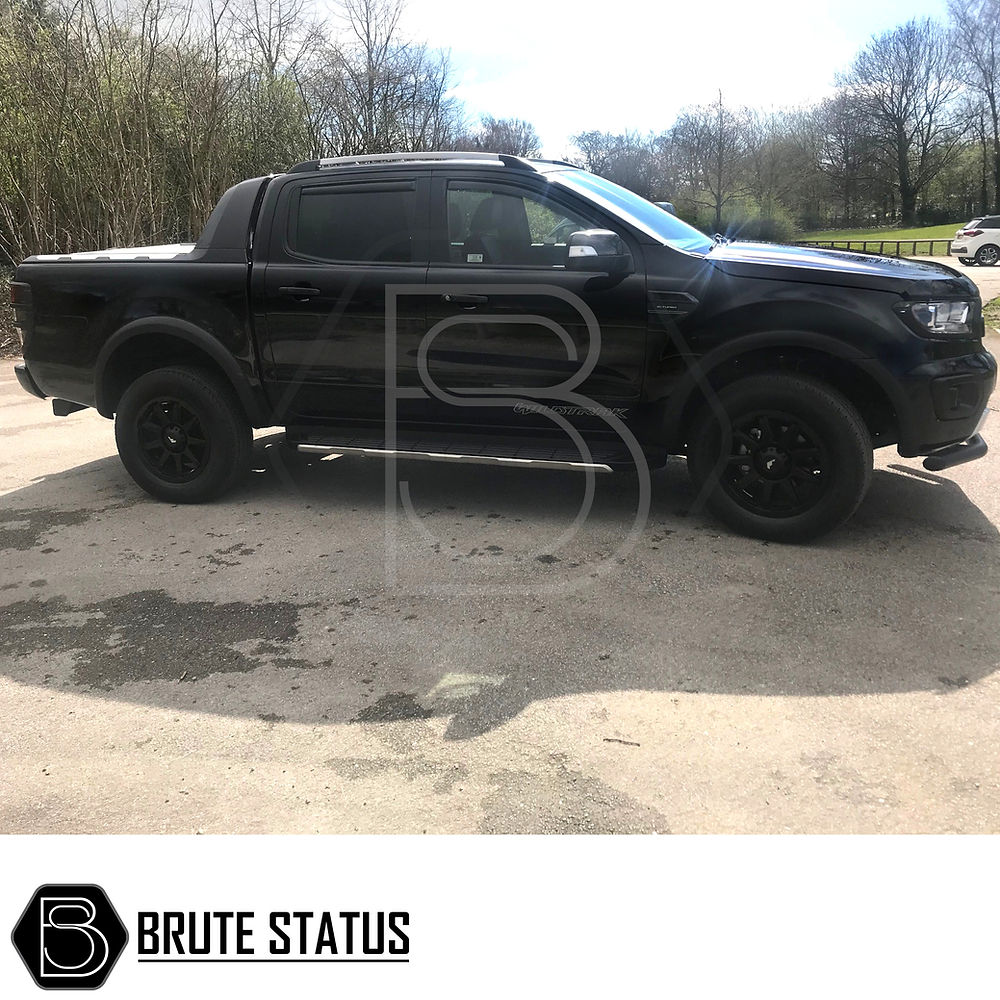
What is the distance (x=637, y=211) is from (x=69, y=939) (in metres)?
4.11

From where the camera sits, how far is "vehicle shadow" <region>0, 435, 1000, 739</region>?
10.5 ft

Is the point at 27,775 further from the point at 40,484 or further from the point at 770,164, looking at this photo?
the point at 770,164

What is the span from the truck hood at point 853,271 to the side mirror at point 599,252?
454 mm

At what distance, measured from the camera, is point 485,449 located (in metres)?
4.67

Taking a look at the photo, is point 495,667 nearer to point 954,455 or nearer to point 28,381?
point 954,455

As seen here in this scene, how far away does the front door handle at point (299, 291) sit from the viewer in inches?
189

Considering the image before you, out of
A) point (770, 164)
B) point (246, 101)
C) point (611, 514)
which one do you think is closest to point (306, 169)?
point (611, 514)

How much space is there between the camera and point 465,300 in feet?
14.9

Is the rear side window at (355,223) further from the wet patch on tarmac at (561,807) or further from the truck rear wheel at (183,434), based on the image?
the wet patch on tarmac at (561,807)

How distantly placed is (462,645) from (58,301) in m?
3.50

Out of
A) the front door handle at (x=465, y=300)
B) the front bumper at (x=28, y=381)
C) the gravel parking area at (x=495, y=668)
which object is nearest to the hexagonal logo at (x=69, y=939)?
the gravel parking area at (x=495, y=668)

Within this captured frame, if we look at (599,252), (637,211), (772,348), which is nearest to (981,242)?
(637,211)

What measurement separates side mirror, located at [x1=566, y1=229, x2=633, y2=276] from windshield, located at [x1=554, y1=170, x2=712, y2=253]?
0.25 metres

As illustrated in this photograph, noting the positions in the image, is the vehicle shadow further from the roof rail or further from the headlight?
the roof rail
